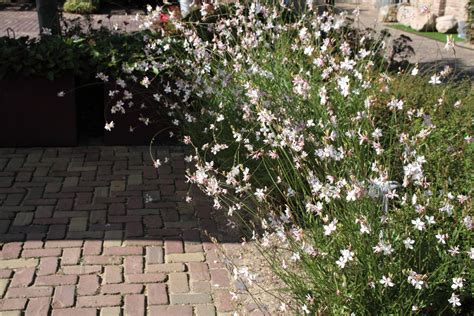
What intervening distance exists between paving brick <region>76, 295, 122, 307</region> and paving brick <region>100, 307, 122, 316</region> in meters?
0.04

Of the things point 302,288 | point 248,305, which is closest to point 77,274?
point 248,305

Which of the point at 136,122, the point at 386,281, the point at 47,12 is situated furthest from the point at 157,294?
the point at 47,12

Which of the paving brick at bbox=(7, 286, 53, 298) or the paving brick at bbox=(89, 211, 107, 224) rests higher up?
the paving brick at bbox=(7, 286, 53, 298)

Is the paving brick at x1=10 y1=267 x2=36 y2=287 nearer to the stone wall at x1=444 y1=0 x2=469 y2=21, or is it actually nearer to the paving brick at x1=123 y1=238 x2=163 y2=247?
the paving brick at x1=123 y1=238 x2=163 y2=247

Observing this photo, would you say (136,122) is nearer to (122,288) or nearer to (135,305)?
(122,288)

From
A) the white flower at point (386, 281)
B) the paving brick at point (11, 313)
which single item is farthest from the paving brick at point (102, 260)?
the white flower at point (386, 281)

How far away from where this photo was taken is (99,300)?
3453 millimetres

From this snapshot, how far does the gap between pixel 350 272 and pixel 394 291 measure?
0.20 m

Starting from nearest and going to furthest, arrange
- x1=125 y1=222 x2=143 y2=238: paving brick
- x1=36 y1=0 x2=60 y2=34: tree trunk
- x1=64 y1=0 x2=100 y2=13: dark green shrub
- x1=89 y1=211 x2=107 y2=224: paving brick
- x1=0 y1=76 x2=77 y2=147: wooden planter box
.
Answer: x1=125 y1=222 x2=143 y2=238: paving brick, x1=89 y1=211 x2=107 y2=224: paving brick, x1=0 y1=76 x2=77 y2=147: wooden planter box, x1=36 y1=0 x2=60 y2=34: tree trunk, x1=64 y1=0 x2=100 y2=13: dark green shrub

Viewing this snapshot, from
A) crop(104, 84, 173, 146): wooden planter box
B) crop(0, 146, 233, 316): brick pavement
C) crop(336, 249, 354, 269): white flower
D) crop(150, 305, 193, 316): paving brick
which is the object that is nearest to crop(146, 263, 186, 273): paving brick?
crop(0, 146, 233, 316): brick pavement

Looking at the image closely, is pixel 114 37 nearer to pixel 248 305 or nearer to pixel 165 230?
pixel 165 230

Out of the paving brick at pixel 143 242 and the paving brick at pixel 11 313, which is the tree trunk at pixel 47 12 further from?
the paving brick at pixel 11 313

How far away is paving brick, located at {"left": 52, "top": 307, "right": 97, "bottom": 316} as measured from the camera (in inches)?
130

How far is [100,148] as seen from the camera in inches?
230
